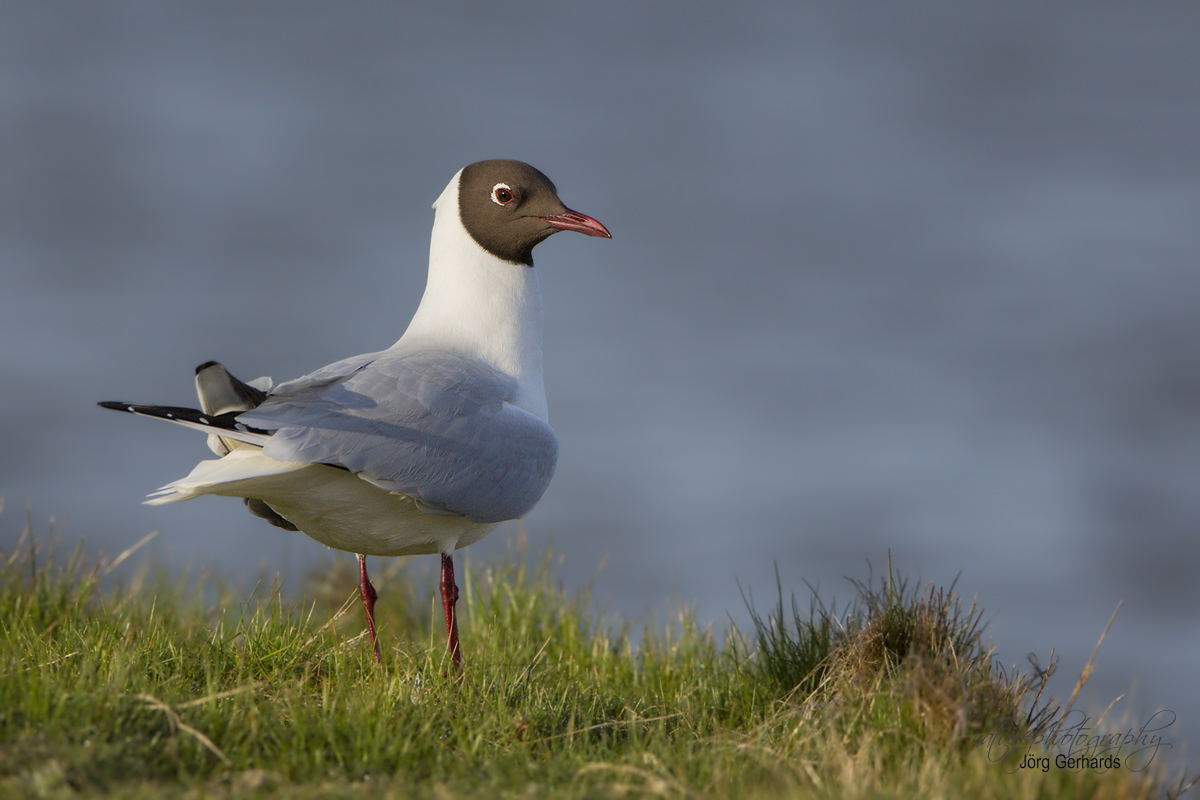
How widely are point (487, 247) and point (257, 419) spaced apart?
6.62 ft

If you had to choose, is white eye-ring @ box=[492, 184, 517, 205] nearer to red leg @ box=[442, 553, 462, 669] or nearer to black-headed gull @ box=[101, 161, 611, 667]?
black-headed gull @ box=[101, 161, 611, 667]

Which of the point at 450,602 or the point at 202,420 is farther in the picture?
the point at 450,602

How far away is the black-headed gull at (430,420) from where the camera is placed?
407cm

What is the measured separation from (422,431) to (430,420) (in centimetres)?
8

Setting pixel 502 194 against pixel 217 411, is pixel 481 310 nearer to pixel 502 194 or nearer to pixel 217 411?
pixel 502 194

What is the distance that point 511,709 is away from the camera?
3.95 meters

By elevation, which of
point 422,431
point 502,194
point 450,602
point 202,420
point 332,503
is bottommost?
point 450,602

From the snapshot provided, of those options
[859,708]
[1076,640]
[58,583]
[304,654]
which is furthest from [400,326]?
[859,708]

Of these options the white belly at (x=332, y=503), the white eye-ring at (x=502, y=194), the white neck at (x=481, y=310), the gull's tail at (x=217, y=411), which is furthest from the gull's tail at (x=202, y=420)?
the white eye-ring at (x=502, y=194)

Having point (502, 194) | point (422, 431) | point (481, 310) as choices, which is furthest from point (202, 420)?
point (502, 194)

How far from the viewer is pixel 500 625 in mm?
5703

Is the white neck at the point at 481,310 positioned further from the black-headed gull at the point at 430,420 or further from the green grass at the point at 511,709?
the green grass at the point at 511,709

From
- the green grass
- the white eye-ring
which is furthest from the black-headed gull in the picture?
the green grass

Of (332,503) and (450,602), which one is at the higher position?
(332,503)
